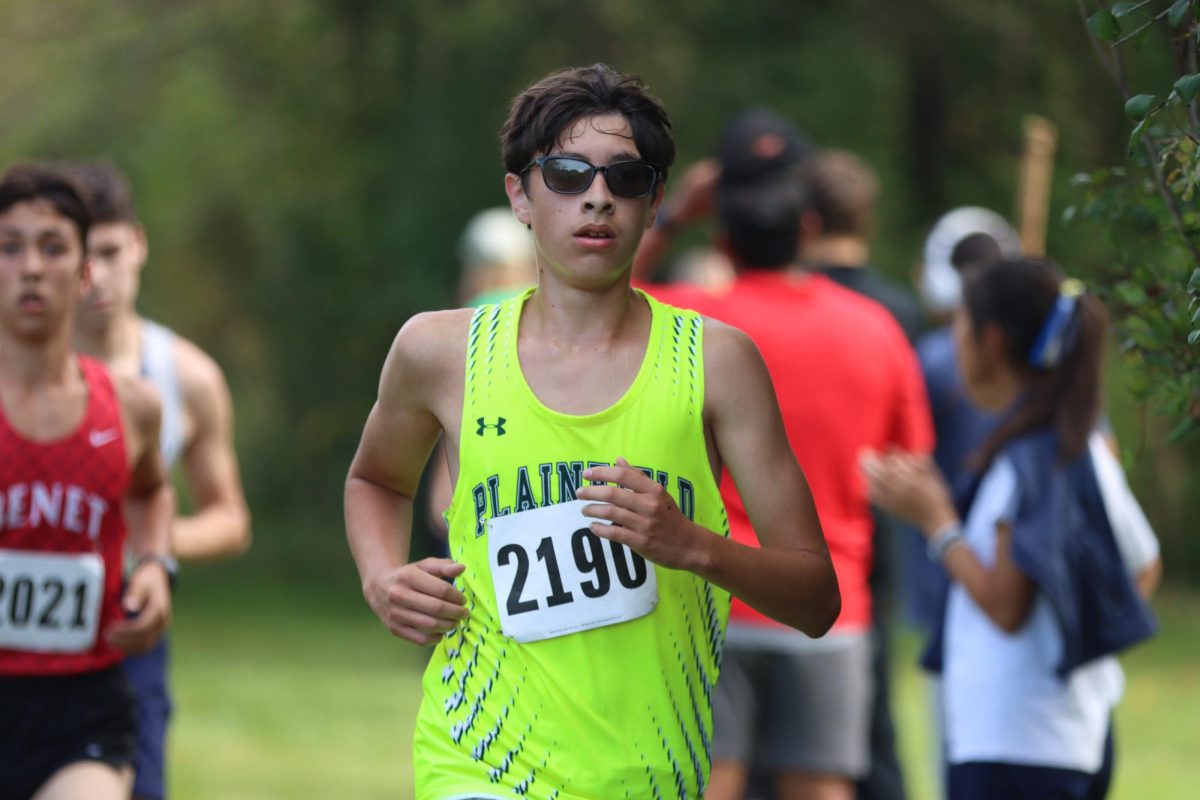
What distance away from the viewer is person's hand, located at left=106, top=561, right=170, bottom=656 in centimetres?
Answer: 503

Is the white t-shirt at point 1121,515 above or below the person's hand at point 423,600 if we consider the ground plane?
above

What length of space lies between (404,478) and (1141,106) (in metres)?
1.75

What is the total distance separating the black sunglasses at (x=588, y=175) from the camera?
363 centimetres

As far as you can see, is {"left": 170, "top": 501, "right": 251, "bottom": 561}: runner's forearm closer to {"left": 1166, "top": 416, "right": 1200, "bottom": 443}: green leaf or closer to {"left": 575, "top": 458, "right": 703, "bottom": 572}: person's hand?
{"left": 575, "top": 458, "right": 703, "bottom": 572}: person's hand

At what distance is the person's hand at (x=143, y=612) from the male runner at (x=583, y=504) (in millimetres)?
1496

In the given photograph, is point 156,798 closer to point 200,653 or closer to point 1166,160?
point 1166,160

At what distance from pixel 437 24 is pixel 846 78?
403 cm

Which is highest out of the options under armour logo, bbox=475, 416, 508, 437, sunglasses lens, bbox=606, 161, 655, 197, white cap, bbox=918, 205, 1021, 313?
white cap, bbox=918, 205, 1021, 313

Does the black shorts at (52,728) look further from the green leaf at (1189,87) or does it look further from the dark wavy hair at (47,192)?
the green leaf at (1189,87)

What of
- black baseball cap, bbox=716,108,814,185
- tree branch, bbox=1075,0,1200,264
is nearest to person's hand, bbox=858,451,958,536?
black baseball cap, bbox=716,108,814,185

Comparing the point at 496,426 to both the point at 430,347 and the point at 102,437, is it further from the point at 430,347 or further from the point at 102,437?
the point at 102,437

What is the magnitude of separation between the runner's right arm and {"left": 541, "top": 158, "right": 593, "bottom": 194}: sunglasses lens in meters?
0.38

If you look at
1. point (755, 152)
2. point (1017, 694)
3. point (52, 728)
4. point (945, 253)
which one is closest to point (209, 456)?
point (52, 728)

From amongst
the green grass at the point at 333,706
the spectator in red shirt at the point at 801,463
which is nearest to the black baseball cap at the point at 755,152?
the spectator in red shirt at the point at 801,463
